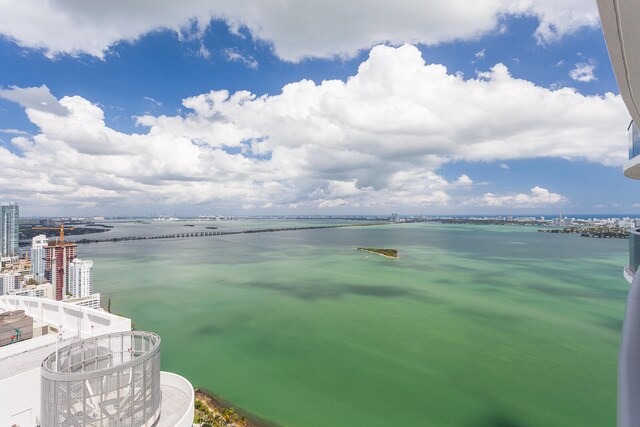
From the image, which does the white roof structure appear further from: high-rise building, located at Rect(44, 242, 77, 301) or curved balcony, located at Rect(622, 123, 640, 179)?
high-rise building, located at Rect(44, 242, 77, 301)

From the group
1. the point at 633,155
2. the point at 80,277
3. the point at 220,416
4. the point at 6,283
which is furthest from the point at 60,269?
the point at 633,155

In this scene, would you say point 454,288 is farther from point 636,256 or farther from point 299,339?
point 636,256

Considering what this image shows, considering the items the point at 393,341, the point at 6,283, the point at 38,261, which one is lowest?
the point at 393,341

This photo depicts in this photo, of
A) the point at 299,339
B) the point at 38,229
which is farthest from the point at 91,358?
the point at 38,229

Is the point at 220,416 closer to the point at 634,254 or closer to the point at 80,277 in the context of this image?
the point at 634,254

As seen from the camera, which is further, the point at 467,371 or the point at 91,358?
the point at 467,371

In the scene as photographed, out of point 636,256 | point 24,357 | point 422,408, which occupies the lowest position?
point 422,408

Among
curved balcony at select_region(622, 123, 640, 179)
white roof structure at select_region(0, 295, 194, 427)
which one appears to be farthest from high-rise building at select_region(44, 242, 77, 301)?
curved balcony at select_region(622, 123, 640, 179)
